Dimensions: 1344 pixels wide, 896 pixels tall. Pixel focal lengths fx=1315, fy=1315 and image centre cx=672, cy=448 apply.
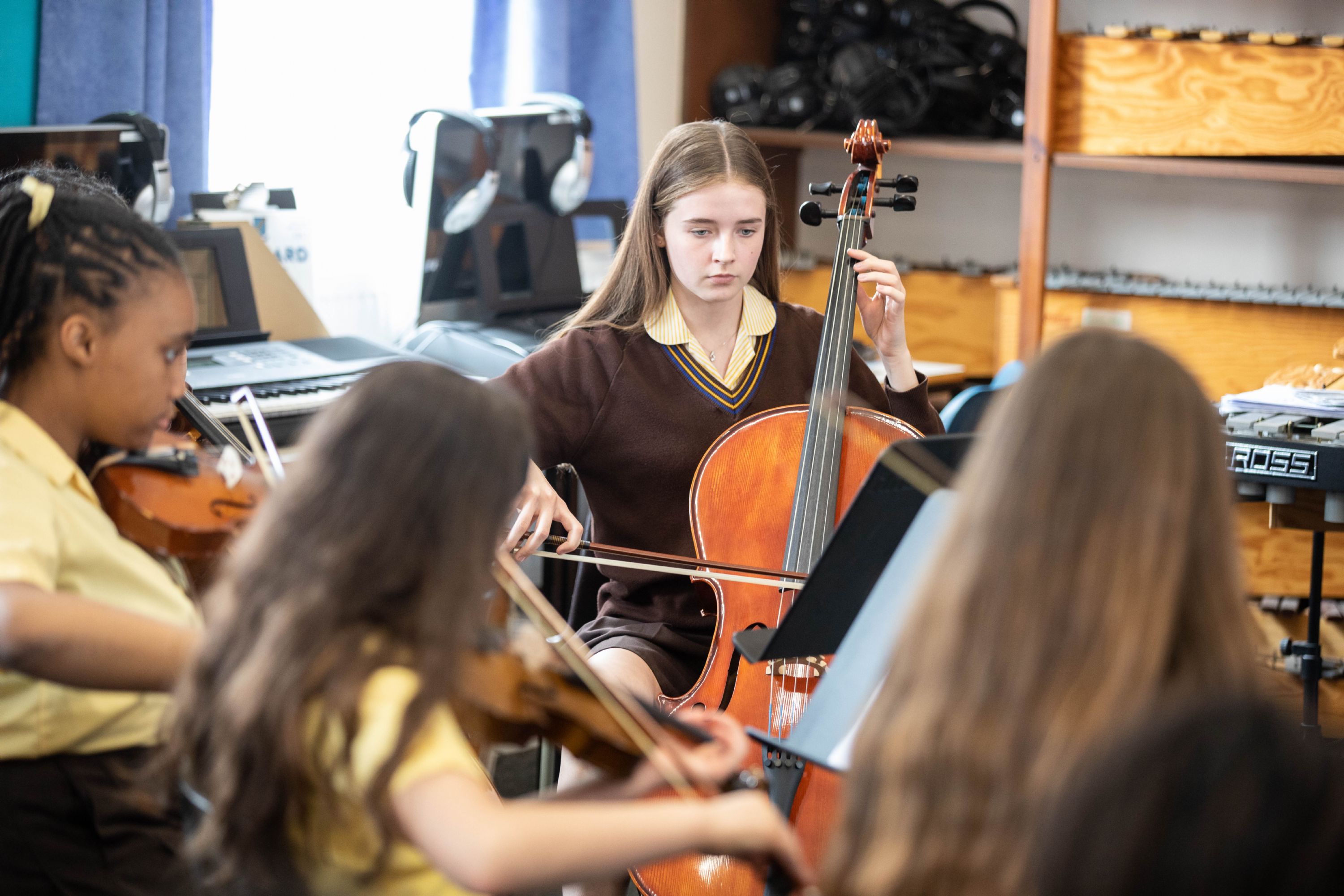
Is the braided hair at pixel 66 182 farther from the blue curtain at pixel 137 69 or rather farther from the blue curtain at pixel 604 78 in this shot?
the blue curtain at pixel 604 78

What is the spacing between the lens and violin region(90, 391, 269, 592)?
1.13 meters

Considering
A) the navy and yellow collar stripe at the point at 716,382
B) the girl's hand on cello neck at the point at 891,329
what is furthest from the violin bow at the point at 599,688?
the girl's hand on cello neck at the point at 891,329

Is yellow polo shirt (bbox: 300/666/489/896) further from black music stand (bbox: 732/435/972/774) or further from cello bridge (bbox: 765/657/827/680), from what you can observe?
cello bridge (bbox: 765/657/827/680)

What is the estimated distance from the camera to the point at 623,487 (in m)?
1.69

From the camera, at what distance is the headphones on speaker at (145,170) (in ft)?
6.79

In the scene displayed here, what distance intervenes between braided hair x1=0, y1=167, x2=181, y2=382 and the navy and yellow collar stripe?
723 mm

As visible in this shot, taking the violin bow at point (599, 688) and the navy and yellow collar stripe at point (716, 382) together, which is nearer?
the violin bow at point (599, 688)

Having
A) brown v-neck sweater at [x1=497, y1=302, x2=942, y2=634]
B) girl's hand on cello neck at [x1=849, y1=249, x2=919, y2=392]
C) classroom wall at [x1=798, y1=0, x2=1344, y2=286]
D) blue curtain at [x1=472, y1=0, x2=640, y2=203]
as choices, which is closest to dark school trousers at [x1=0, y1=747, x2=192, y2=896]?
brown v-neck sweater at [x1=497, y1=302, x2=942, y2=634]

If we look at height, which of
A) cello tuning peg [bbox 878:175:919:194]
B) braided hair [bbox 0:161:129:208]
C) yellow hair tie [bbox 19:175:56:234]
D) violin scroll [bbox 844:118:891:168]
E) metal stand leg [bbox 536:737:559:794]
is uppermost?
violin scroll [bbox 844:118:891:168]

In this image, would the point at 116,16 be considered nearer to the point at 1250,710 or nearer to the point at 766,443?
the point at 766,443

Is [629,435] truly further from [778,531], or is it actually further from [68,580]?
[68,580]

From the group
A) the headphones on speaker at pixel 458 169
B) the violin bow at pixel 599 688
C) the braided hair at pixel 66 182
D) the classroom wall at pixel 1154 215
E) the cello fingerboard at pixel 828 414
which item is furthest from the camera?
the classroom wall at pixel 1154 215

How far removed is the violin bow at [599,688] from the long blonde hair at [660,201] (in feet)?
2.50

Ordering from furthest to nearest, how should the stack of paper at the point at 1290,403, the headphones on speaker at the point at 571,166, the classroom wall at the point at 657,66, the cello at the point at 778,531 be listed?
1. the classroom wall at the point at 657,66
2. the headphones on speaker at the point at 571,166
3. the stack of paper at the point at 1290,403
4. the cello at the point at 778,531
